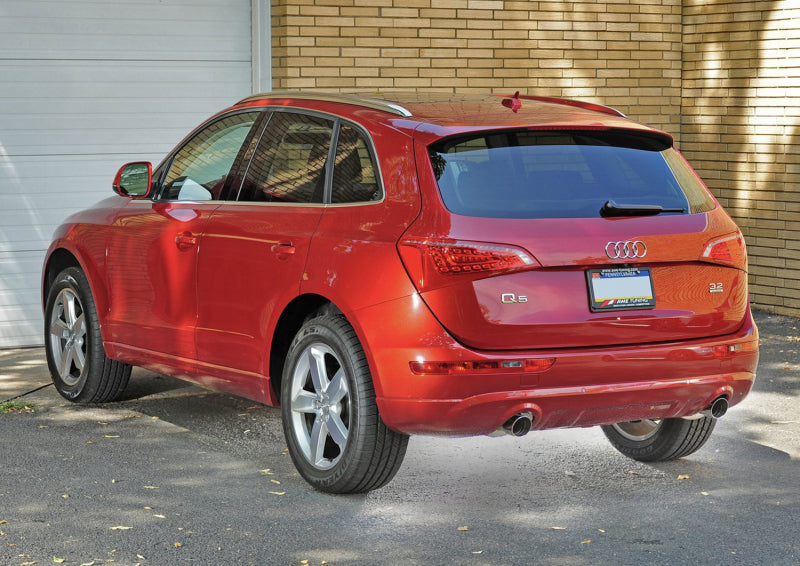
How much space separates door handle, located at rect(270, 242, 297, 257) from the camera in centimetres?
581

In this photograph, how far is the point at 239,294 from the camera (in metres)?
6.15

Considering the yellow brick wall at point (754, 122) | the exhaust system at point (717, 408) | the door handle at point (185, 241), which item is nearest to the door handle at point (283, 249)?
the door handle at point (185, 241)

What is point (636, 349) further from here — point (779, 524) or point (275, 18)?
point (275, 18)

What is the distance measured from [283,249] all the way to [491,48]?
19.0 feet

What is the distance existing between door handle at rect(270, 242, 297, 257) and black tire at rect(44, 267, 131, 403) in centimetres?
193

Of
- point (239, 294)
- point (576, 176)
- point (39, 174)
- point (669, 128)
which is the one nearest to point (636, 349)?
point (576, 176)

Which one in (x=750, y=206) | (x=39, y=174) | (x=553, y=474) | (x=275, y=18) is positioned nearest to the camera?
(x=553, y=474)

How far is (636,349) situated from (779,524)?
92 centimetres

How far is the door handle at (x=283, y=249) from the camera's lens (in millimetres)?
5809

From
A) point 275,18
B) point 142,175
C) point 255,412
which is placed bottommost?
point 255,412

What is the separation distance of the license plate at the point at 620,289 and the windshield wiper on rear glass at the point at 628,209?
9.4 inches

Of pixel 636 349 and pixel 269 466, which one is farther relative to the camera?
pixel 269 466

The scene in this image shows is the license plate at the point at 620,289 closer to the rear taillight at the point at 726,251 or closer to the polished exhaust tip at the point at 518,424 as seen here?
the rear taillight at the point at 726,251

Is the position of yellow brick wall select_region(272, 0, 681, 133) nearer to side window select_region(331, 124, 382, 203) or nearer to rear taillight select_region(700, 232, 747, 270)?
side window select_region(331, 124, 382, 203)
